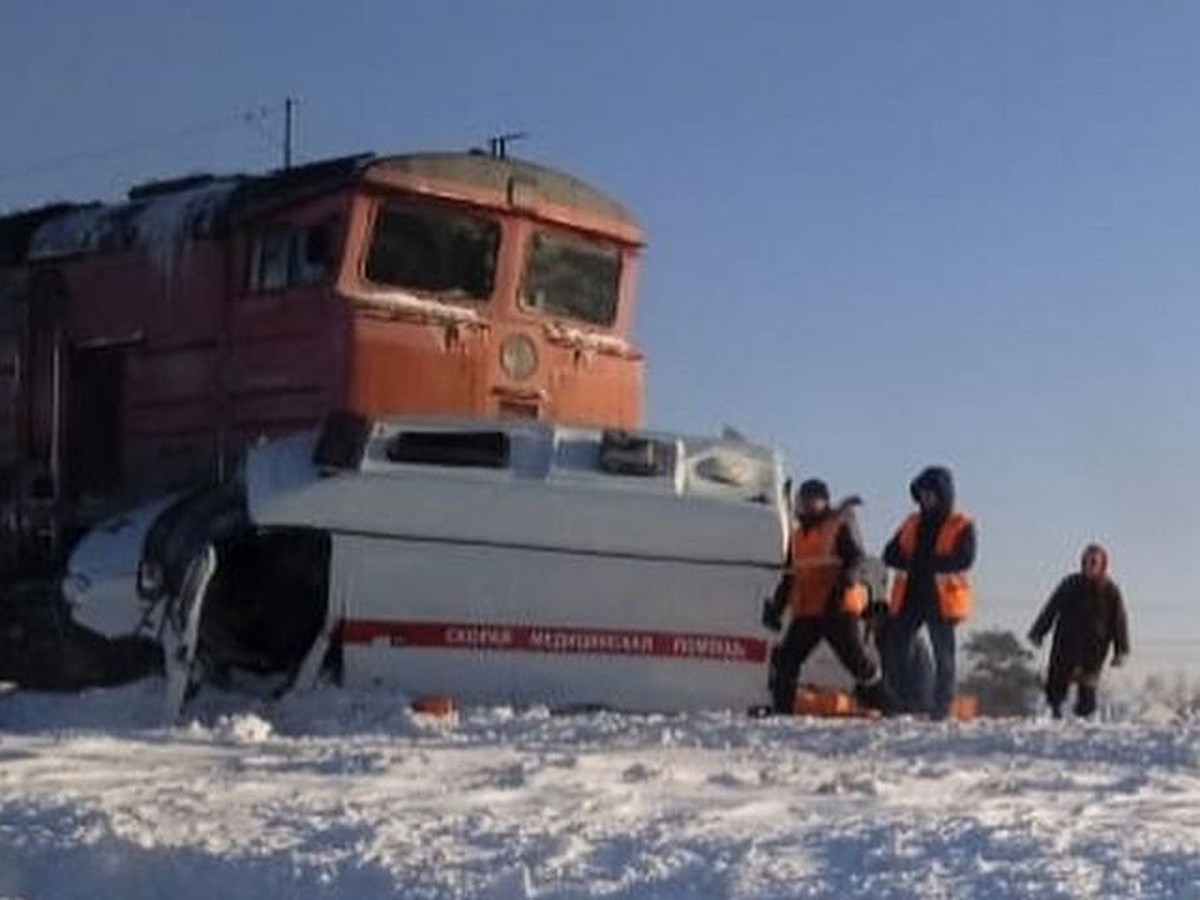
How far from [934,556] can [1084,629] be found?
171 centimetres

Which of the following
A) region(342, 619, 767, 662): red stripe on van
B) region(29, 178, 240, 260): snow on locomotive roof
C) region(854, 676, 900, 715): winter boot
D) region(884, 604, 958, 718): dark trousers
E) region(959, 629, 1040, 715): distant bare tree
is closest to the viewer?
region(342, 619, 767, 662): red stripe on van

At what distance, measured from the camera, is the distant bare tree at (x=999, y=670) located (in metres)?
22.9

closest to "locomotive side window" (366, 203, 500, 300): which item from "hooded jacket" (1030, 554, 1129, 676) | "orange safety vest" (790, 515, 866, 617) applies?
"orange safety vest" (790, 515, 866, 617)

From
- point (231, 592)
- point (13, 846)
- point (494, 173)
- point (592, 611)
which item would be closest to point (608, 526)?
point (592, 611)

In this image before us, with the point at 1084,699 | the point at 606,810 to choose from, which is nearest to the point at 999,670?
the point at 1084,699

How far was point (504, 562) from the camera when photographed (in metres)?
12.2

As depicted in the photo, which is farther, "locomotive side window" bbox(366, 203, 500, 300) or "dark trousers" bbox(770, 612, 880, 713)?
"locomotive side window" bbox(366, 203, 500, 300)

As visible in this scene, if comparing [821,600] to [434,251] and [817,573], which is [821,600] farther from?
[434,251]

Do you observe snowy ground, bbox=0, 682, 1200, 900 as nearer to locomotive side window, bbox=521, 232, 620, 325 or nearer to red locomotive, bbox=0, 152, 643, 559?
red locomotive, bbox=0, 152, 643, 559

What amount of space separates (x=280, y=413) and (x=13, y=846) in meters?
6.18

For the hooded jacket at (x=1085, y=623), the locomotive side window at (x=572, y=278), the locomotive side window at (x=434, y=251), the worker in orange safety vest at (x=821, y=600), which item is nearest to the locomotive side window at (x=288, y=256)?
the locomotive side window at (x=434, y=251)

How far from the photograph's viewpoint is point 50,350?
15.9m

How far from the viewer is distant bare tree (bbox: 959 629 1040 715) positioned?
22922mm

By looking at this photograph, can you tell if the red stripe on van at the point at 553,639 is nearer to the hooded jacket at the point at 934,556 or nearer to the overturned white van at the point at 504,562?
the overturned white van at the point at 504,562
